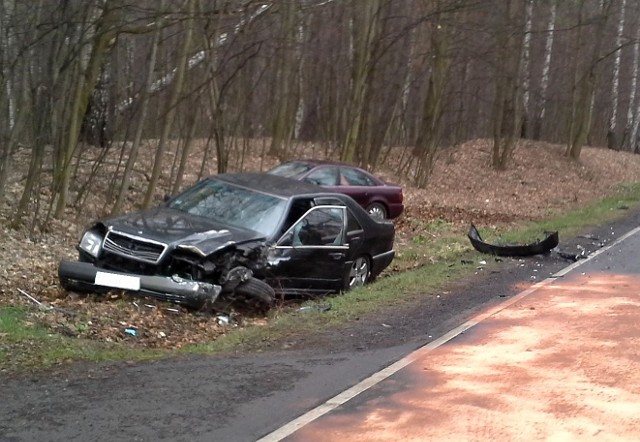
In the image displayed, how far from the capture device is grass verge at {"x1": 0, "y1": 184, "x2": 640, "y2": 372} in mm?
7234

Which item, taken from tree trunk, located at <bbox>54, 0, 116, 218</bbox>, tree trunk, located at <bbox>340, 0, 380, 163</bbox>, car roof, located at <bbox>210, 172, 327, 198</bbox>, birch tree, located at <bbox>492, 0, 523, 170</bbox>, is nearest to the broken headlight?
car roof, located at <bbox>210, 172, 327, 198</bbox>

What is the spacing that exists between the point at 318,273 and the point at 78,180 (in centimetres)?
964

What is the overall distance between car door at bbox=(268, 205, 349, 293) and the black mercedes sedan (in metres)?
0.01

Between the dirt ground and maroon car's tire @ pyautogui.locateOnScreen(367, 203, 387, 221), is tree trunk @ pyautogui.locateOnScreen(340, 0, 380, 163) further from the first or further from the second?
maroon car's tire @ pyautogui.locateOnScreen(367, 203, 387, 221)

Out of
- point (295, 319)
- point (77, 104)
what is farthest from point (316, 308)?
point (77, 104)

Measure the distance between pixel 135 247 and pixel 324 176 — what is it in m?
10.0

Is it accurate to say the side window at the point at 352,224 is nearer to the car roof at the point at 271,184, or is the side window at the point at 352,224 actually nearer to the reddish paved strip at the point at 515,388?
the car roof at the point at 271,184

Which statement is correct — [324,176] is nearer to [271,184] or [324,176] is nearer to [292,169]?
[292,169]

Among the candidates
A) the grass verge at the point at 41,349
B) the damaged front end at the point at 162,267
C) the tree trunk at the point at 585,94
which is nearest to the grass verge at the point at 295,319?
the grass verge at the point at 41,349

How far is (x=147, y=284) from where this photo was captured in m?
8.99

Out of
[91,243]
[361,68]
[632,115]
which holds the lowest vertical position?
[91,243]

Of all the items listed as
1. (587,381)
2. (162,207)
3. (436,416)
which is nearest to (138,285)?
(162,207)

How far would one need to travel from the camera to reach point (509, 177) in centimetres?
3161

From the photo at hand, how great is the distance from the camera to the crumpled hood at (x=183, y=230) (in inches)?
368
